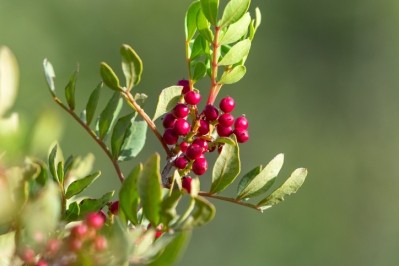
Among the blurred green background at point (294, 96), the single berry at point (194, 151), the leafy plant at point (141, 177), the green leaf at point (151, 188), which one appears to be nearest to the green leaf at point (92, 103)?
the leafy plant at point (141, 177)

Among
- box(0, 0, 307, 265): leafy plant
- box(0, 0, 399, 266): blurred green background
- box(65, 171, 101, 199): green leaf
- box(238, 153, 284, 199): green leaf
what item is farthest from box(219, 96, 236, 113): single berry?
box(0, 0, 399, 266): blurred green background

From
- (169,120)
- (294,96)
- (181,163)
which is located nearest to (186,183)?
(181,163)

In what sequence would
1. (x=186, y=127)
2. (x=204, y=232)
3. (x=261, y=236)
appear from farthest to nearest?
(x=261, y=236)
(x=204, y=232)
(x=186, y=127)

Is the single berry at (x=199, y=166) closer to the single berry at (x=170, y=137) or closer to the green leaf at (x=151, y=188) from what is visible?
the single berry at (x=170, y=137)

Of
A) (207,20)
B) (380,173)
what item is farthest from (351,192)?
(207,20)

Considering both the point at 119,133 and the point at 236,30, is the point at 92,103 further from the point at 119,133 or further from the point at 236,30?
the point at 236,30

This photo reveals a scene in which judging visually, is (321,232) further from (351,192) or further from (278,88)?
(278,88)

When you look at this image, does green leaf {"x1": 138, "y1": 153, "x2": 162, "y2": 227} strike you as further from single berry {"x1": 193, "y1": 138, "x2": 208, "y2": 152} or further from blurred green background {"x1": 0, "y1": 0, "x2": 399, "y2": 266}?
blurred green background {"x1": 0, "y1": 0, "x2": 399, "y2": 266}
